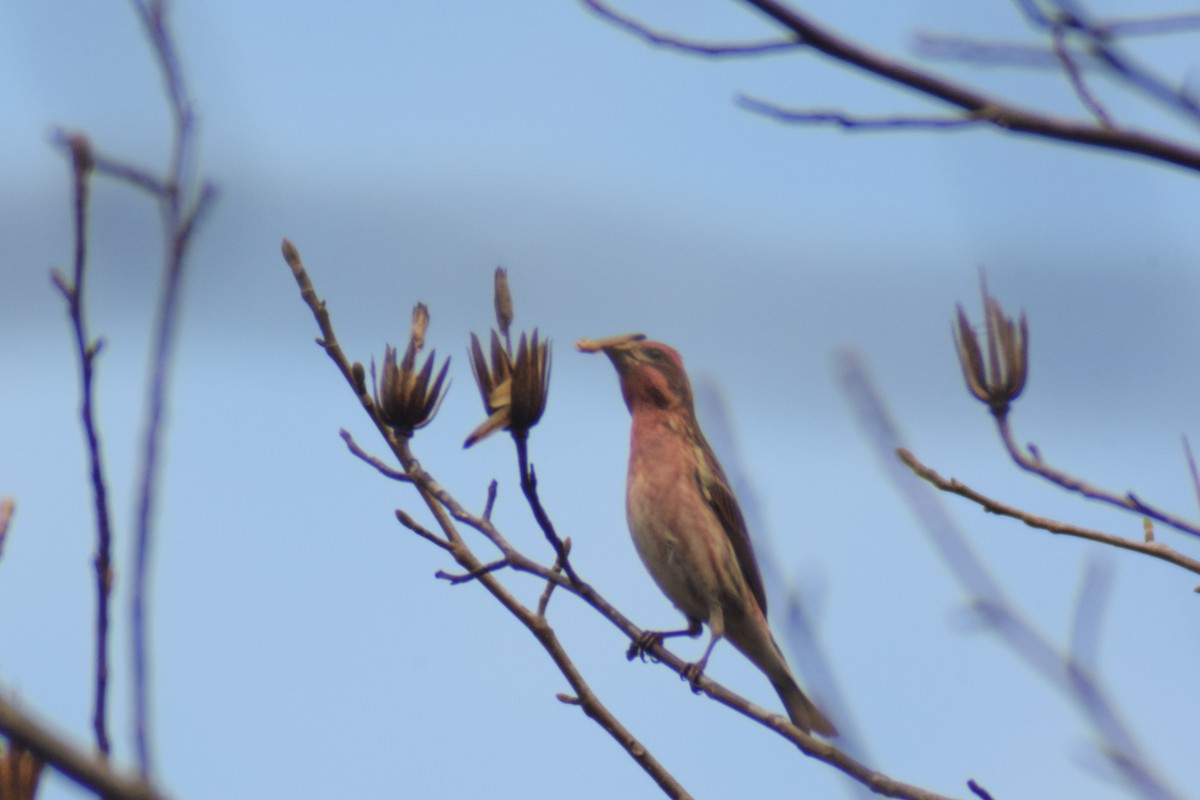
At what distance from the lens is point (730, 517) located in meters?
8.33

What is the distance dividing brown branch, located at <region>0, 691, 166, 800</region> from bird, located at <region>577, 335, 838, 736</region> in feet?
20.3

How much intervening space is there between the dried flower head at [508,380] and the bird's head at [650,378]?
4030 mm

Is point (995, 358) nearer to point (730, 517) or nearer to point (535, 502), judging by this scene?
point (535, 502)

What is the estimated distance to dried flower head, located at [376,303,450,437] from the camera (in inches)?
171

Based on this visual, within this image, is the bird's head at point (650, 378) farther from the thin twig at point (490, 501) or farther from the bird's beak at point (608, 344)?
the thin twig at point (490, 501)

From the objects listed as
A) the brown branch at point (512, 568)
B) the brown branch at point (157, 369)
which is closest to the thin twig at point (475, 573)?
the brown branch at point (512, 568)

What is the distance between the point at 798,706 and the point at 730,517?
4.06 ft

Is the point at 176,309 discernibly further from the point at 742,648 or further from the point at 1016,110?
the point at 742,648

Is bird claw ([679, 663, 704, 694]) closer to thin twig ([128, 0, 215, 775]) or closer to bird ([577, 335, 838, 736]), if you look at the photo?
bird ([577, 335, 838, 736])

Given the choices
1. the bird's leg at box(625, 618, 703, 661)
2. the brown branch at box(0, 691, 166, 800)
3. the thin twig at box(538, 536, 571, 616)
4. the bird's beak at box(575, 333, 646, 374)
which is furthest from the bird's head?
the brown branch at box(0, 691, 166, 800)

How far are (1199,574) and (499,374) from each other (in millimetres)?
2154

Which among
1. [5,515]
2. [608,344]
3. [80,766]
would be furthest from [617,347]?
[80,766]

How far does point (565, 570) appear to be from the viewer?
496 cm

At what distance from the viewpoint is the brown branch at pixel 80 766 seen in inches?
50.7
